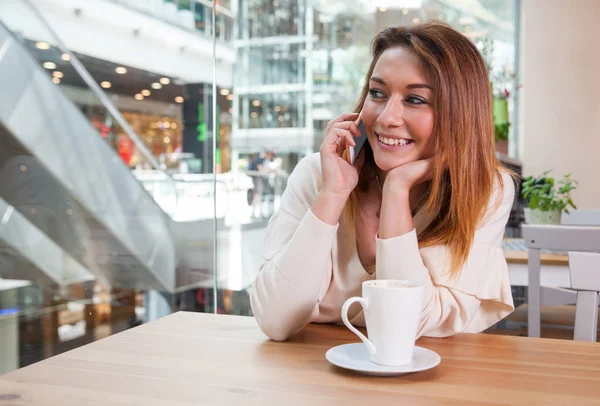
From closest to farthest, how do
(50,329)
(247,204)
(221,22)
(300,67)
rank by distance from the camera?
(50,329) → (247,204) → (221,22) → (300,67)

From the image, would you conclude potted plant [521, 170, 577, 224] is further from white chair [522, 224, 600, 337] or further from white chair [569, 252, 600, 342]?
white chair [569, 252, 600, 342]

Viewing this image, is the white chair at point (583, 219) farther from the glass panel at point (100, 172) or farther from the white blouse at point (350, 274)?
the white blouse at point (350, 274)

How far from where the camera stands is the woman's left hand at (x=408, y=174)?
114 centimetres

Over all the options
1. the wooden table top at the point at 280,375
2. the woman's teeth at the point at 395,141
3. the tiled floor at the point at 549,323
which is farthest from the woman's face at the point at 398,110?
the tiled floor at the point at 549,323

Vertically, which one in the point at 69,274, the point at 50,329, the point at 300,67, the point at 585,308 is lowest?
the point at 50,329

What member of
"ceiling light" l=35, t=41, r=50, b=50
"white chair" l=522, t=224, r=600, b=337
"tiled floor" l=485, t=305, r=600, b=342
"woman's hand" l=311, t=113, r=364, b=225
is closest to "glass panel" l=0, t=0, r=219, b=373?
"ceiling light" l=35, t=41, r=50, b=50

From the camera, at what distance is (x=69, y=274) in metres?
3.57

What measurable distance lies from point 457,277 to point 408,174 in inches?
7.6

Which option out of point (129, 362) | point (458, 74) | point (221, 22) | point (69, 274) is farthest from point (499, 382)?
point (221, 22)

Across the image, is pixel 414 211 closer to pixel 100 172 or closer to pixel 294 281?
pixel 294 281

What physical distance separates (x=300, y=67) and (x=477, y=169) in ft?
12.8

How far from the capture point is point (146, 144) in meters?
3.73

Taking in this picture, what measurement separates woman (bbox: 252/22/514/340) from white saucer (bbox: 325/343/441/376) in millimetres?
154

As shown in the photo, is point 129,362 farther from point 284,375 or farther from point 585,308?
point 585,308
